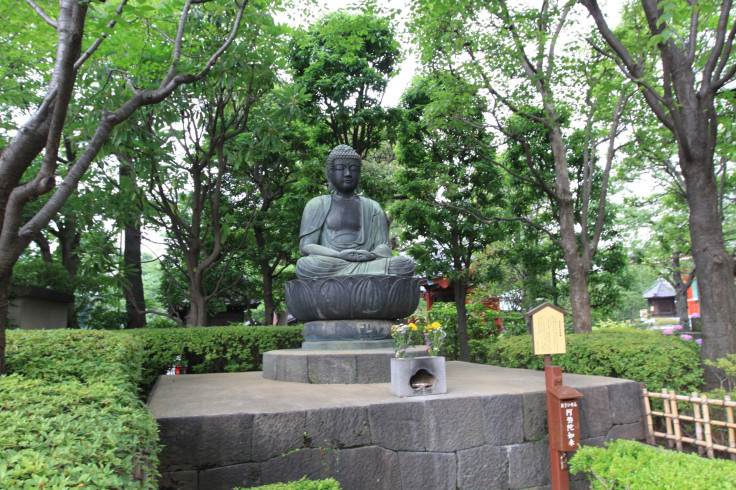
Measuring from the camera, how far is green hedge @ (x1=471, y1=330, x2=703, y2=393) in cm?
518

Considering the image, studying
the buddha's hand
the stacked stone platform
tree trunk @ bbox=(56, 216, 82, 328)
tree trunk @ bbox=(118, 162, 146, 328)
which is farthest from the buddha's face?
tree trunk @ bbox=(56, 216, 82, 328)

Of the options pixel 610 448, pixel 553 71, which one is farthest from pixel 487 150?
pixel 610 448

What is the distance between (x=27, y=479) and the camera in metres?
1.40

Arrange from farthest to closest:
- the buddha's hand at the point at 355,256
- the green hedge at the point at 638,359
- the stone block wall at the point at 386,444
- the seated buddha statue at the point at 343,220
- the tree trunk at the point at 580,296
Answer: the tree trunk at the point at 580,296
the seated buddha statue at the point at 343,220
the buddha's hand at the point at 355,256
the green hedge at the point at 638,359
the stone block wall at the point at 386,444

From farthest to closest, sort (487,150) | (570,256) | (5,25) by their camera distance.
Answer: (487,150), (570,256), (5,25)

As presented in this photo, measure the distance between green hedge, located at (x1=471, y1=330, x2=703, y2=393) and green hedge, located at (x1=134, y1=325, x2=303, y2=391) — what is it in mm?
4000

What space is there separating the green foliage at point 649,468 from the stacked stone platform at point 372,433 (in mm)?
596

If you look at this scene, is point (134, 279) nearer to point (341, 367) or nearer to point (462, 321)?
point (462, 321)

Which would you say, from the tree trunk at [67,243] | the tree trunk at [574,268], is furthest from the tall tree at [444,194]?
the tree trunk at [67,243]

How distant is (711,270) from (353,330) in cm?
409

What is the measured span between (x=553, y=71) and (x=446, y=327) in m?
6.45

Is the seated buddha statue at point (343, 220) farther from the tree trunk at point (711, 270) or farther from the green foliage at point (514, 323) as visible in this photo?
the green foliage at point (514, 323)

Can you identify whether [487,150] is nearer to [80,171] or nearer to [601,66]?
[601,66]

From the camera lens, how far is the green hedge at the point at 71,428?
148 centimetres
